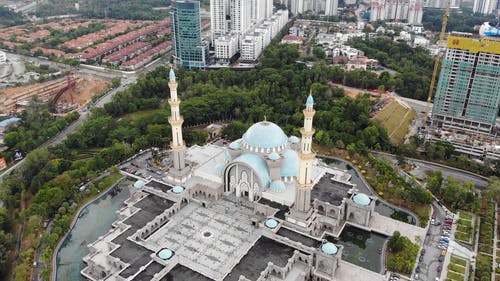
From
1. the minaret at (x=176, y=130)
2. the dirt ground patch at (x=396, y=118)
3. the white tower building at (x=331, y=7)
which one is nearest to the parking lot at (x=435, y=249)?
the dirt ground patch at (x=396, y=118)

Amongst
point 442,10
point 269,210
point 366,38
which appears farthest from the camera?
point 442,10

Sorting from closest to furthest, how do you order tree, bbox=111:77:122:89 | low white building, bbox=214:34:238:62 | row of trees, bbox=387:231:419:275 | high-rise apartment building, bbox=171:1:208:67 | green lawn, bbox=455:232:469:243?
row of trees, bbox=387:231:419:275, green lawn, bbox=455:232:469:243, tree, bbox=111:77:122:89, high-rise apartment building, bbox=171:1:208:67, low white building, bbox=214:34:238:62

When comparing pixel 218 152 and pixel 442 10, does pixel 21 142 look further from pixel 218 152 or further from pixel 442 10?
pixel 442 10

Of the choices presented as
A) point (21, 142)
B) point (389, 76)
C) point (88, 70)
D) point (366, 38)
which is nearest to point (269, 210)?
point (21, 142)

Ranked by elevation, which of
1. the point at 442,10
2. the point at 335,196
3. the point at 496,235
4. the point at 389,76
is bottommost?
the point at 496,235

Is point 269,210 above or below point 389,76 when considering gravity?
below

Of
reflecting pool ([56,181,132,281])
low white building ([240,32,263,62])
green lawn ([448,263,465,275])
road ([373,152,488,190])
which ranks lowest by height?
reflecting pool ([56,181,132,281])

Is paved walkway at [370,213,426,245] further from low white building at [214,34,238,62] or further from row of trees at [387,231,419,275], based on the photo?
low white building at [214,34,238,62]

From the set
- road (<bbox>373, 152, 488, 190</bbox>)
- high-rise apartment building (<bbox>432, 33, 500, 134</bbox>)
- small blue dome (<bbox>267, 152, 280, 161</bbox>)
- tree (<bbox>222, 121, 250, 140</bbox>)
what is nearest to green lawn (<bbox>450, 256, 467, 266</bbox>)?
road (<bbox>373, 152, 488, 190</bbox>)
